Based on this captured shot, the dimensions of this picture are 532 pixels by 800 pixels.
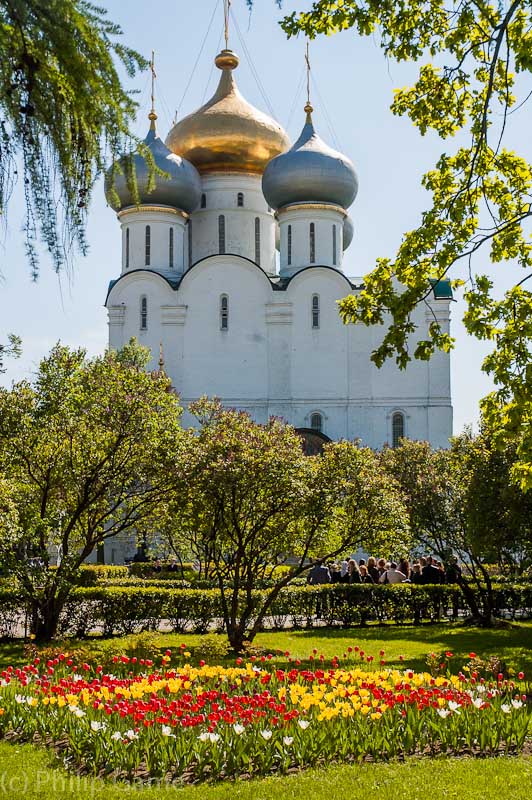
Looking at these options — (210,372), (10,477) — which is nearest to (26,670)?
(10,477)

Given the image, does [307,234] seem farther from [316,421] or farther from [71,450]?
[71,450]

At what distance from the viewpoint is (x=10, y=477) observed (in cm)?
1315

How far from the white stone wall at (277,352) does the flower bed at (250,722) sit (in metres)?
27.8

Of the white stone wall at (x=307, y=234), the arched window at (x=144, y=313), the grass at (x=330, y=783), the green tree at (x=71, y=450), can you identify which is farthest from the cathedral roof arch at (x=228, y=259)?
the grass at (x=330, y=783)

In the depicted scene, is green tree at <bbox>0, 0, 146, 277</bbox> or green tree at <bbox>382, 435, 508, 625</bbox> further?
green tree at <bbox>382, 435, 508, 625</bbox>

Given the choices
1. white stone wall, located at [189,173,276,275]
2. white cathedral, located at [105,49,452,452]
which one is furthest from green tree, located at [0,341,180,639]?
white stone wall, located at [189,173,276,275]

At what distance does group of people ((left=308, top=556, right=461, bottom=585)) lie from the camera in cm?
1811

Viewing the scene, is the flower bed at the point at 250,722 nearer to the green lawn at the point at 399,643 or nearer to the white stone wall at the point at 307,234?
the green lawn at the point at 399,643

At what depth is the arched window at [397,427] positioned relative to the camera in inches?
1399

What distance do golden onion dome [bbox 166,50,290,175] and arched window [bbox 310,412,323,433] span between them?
11.1 m

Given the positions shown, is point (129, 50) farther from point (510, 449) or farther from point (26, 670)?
point (510, 449)

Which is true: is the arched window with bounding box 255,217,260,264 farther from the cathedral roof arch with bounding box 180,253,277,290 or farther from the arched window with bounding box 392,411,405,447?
the arched window with bounding box 392,411,405,447

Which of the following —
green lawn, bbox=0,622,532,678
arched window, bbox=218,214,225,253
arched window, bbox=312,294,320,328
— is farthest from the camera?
arched window, bbox=218,214,225,253

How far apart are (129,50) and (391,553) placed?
1066 centimetres
